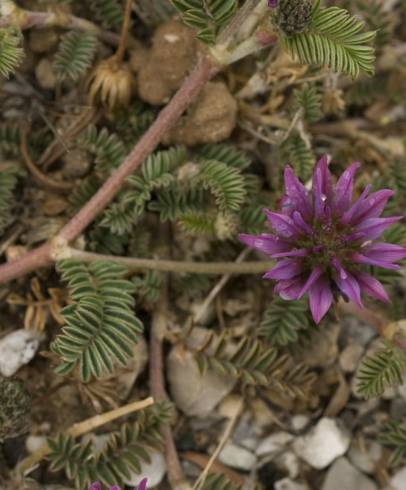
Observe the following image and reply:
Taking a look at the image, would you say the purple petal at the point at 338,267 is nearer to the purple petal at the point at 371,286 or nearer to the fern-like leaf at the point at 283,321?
the purple petal at the point at 371,286

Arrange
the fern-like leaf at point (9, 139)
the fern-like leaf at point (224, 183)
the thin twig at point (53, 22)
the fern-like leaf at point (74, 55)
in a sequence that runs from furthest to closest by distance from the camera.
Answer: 1. the fern-like leaf at point (9, 139)
2. the fern-like leaf at point (74, 55)
3. the thin twig at point (53, 22)
4. the fern-like leaf at point (224, 183)

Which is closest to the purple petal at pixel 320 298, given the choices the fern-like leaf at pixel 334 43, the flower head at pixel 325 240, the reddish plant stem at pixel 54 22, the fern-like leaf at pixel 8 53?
the flower head at pixel 325 240

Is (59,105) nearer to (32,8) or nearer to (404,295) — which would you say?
(32,8)

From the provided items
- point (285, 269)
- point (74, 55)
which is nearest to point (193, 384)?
point (285, 269)

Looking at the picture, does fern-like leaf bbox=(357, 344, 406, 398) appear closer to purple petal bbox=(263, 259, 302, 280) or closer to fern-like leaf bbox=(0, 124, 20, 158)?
purple petal bbox=(263, 259, 302, 280)

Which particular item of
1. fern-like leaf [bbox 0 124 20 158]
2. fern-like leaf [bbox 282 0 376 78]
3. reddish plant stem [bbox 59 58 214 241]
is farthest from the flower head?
fern-like leaf [bbox 0 124 20 158]

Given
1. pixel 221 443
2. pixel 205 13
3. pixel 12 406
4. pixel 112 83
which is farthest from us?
pixel 112 83

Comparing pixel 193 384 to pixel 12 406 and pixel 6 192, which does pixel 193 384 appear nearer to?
pixel 12 406
